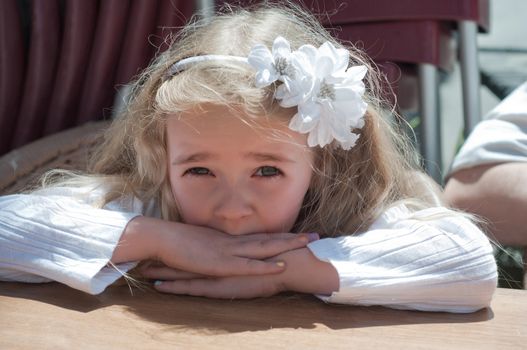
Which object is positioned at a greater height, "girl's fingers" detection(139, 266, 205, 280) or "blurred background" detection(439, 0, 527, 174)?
"girl's fingers" detection(139, 266, 205, 280)

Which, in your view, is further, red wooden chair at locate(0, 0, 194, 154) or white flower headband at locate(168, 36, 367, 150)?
red wooden chair at locate(0, 0, 194, 154)

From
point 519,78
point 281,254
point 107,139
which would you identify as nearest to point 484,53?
point 519,78

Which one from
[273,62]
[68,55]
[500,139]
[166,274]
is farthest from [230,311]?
[68,55]

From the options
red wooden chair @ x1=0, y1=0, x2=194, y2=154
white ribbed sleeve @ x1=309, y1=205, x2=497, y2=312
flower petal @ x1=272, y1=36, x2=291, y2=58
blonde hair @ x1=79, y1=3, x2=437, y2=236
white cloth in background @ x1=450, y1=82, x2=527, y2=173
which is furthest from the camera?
red wooden chair @ x1=0, y1=0, x2=194, y2=154

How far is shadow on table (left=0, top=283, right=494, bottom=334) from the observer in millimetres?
1109

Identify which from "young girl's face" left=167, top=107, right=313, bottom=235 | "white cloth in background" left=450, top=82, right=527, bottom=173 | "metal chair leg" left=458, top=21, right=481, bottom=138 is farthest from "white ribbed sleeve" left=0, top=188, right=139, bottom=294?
"metal chair leg" left=458, top=21, right=481, bottom=138

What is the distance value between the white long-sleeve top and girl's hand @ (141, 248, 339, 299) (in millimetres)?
16

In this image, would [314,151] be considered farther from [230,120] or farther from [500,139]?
[500,139]

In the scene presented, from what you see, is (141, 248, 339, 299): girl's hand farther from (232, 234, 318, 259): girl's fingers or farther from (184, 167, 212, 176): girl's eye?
(184, 167, 212, 176): girl's eye

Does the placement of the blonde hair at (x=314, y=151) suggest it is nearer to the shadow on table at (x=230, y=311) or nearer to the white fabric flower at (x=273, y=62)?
the white fabric flower at (x=273, y=62)

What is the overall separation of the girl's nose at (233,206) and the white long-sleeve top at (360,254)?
4.5 inches

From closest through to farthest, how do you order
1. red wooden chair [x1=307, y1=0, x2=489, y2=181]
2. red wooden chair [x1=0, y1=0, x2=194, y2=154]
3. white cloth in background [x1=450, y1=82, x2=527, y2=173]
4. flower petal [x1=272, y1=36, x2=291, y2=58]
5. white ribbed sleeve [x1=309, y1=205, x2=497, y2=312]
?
white ribbed sleeve [x1=309, y1=205, x2=497, y2=312] → flower petal [x1=272, y1=36, x2=291, y2=58] → white cloth in background [x1=450, y1=82, x2=527, y2=173] → red wooden chair [x1=307, y1=0, x2=489, y2=181] → red wooden chair [x1=0, y1=0, x2=194, y2=154]

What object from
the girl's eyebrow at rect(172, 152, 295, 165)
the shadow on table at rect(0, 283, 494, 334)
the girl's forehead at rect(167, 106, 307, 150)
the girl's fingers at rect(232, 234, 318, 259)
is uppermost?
the girl's forehead at rect(167, 106, 307, 150)

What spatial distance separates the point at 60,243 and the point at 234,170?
11.4 inches
